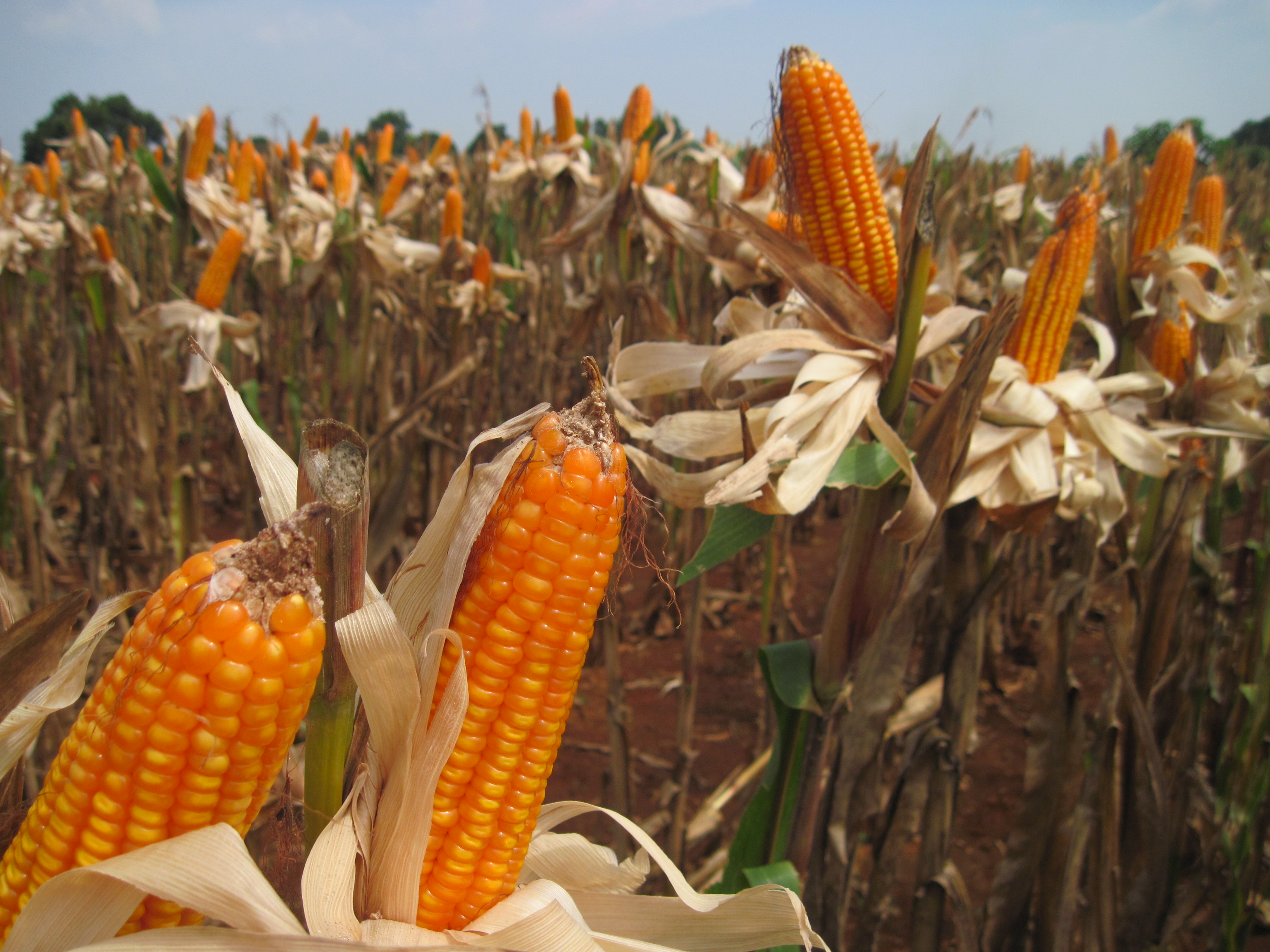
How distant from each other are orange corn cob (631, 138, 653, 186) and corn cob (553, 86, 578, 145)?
1962 mm

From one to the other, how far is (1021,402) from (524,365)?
407 centimetres

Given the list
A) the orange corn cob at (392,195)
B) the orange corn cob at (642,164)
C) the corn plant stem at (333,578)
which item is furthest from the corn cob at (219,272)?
the corn plant stem at (333,578)

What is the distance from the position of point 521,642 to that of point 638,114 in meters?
3.81

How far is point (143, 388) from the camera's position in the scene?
12.5 feet

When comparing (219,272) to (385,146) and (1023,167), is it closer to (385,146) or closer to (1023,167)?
(385,146)

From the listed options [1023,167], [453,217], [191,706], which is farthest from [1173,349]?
[1023,167]

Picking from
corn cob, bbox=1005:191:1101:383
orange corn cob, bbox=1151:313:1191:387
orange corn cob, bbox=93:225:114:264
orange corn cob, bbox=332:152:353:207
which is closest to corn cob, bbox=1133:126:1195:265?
orange corn cob, bbox=1151:313:1191:387

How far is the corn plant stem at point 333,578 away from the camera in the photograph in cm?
61

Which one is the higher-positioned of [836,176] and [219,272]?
[219,272]

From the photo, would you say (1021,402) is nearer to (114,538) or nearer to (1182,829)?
(1182,829)

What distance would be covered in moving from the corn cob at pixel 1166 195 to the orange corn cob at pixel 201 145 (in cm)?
472

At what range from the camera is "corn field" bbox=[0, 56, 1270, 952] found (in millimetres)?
1414

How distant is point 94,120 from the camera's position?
20.2 m

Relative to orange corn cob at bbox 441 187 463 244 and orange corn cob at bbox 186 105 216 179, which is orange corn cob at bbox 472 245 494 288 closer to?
orange corn cob at bbox 441 187 463 244
